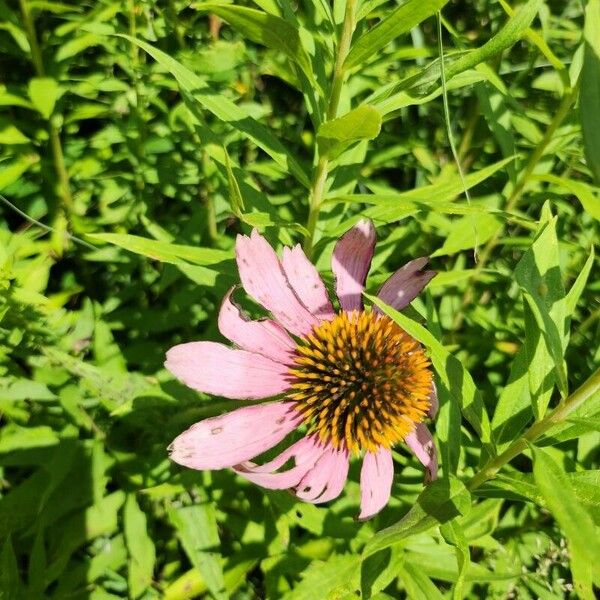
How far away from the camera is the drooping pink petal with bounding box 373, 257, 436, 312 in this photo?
873 millimetres

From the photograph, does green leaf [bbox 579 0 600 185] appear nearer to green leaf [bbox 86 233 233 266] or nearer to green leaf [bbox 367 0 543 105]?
green leaf [bbox 367 0 543 105]

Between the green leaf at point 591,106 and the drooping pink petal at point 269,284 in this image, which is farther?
the drooping pink petal at point 269,284

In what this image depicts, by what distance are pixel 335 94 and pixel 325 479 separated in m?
0.50

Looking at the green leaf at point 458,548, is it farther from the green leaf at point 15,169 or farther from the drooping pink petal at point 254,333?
the green leaf at point 15,169

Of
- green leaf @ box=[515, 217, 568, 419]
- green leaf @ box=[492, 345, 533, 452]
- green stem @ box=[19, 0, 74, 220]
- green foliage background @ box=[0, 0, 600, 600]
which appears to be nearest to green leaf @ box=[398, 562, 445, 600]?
green foliage background @ box=[0, 0, 600, 600]

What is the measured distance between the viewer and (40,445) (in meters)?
1.00

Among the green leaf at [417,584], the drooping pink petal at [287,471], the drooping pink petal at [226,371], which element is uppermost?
the drooping pink petal at [226,371]

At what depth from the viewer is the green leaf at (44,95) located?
39.4 inches

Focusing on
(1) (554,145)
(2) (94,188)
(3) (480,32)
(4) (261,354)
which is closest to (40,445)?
(4) (261,354)

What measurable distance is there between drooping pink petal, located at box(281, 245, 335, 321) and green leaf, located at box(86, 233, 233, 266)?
0.10 metres

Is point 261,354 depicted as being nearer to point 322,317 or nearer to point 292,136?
point 322,317

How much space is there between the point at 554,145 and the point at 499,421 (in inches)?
23.0

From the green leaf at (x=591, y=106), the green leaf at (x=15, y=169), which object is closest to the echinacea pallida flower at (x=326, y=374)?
the green leaf at (x=591, y=106)

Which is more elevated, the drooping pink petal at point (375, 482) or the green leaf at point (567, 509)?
the green leaf at point (567, 509)
